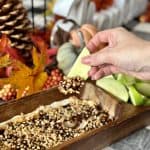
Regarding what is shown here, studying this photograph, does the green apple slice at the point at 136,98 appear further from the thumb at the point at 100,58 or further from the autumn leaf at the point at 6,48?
Result: the autumn leaf at the point at 6,48

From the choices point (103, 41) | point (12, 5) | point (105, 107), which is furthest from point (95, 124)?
point (12, 5)

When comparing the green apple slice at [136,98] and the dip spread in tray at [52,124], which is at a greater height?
the green apple slice at [136,98]

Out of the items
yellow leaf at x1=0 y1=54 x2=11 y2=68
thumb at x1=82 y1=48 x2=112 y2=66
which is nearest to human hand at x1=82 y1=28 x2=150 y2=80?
thumb at x1=82 y1=48 x2=112 y2=66

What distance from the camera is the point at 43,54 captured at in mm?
675

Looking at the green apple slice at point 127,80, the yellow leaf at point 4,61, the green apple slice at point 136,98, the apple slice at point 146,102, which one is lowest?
the apple slice at point 146,102

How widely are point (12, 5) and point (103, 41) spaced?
22 cm

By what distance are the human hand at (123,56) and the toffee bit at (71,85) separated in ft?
0.17

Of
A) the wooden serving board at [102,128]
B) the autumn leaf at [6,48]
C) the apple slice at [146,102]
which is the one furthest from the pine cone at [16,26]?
the apple slice at [146,102]

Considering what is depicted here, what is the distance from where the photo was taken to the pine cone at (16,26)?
72 centimetres

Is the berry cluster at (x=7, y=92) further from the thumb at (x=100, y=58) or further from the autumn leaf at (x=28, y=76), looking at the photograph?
the thumb at (x=100, y=58)

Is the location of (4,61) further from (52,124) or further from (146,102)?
(146,102)

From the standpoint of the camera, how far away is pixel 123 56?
21.5 inches

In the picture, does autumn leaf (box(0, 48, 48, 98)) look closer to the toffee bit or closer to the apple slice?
the toffee bit

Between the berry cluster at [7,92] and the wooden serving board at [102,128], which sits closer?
the wooden serving board at [102,128]
